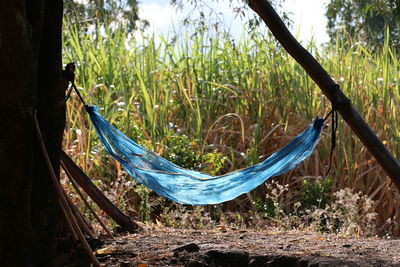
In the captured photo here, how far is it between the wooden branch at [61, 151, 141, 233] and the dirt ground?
124 mm

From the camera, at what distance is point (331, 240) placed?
3.21 meters

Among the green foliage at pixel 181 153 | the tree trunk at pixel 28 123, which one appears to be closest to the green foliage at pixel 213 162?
the green foliage at pixel 181 153

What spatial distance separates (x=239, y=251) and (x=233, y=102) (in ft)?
8.14

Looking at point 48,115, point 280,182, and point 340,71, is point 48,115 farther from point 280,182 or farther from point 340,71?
point 340,71

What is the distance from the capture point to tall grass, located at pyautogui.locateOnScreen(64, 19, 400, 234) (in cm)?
467

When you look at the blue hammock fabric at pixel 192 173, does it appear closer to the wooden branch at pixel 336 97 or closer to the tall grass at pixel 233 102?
the wooden branch at pixel 336 97

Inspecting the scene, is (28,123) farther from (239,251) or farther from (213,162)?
(213,162)

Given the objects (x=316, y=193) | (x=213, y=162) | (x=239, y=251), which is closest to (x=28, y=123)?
(x=239, y=251)

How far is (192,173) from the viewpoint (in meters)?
3.30

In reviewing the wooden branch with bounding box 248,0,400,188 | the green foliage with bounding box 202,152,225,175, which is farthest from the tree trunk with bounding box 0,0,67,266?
the green foliage with bounding box 202,152,225,175

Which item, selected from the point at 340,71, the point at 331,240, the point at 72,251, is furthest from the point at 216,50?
the point at 72,251

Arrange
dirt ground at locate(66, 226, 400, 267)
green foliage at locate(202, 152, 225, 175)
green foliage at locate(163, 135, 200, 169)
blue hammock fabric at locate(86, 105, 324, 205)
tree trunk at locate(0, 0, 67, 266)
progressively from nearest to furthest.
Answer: tree trunk at locate(0, 0, 67, 266), dirt ground at locate(66, 226, 400, 267), blue hammock fabric at locate(86, 105, 324, 205), green foliage at locate(202, 152, 225, 175), green foliage at locate(163, 135, 200, 169)

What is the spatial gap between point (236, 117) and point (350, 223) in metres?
1.49

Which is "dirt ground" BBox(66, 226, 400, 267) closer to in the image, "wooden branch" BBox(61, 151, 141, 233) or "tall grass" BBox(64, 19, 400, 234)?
"wooden branch" BBox(61, 151, 141, 233)
